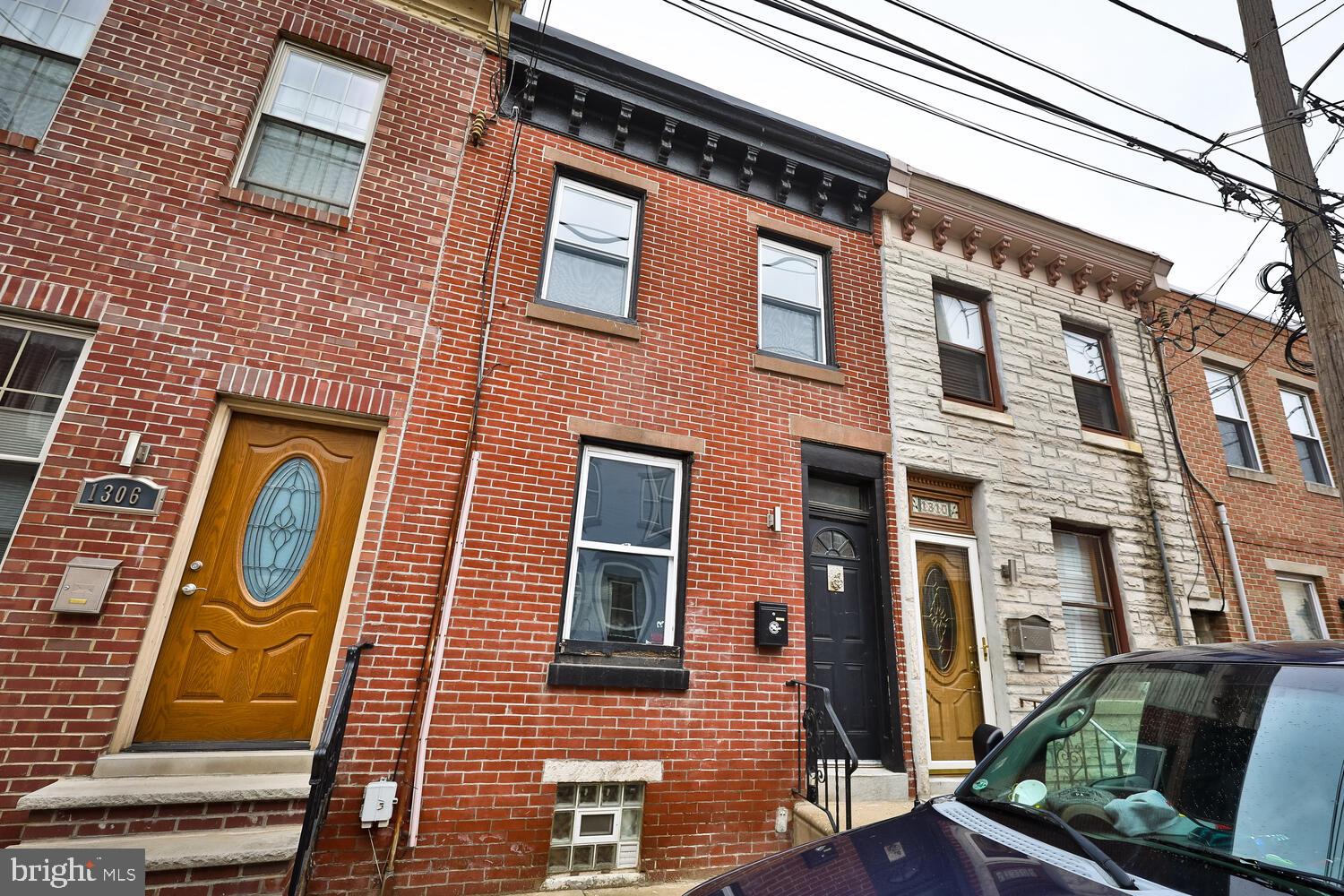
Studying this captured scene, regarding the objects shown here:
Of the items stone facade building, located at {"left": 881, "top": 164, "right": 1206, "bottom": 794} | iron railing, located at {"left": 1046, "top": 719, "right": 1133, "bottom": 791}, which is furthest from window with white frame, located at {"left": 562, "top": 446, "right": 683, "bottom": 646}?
iron railing, located at {"left": 1046, "top": 719, "right": 1133, "bottom": 791}

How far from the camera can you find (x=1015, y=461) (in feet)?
23.8

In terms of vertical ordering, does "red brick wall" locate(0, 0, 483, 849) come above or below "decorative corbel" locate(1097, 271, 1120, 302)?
below

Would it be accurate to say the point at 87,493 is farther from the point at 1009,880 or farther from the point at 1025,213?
the point at 1025,213

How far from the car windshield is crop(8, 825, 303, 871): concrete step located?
3920 millimetres

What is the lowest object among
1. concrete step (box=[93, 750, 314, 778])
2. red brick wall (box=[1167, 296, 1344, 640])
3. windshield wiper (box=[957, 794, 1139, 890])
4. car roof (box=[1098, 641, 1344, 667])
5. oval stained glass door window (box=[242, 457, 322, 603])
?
concrete step (box=[93, 750, 314, 778])

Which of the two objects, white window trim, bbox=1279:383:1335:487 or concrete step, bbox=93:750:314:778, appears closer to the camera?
concrete step, bbox=93:750:314:778

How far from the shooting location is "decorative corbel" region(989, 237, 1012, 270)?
8.11 meters

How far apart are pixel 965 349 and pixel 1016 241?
1864 millimetres

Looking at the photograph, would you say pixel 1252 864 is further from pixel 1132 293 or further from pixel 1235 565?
pixel 1132 293

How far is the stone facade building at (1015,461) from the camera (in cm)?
642

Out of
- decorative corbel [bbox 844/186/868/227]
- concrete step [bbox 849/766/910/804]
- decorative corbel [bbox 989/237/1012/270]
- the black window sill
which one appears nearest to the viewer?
the black window sill

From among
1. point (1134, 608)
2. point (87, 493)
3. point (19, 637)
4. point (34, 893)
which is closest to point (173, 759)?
point (34, 893)

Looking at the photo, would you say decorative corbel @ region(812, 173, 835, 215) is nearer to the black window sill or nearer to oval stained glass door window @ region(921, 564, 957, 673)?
oval stained glass door window @ region(921, 564, 957, 673)

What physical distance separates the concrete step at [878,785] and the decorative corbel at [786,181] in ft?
20.7
